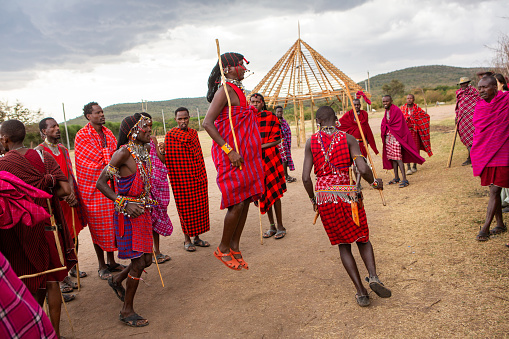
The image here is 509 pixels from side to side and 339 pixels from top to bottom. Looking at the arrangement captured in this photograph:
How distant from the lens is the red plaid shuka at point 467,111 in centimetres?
902

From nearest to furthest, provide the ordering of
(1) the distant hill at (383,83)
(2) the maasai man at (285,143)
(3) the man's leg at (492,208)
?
(3) the man's leg at (492,208), (2) the maasai man at (285,143), (1) the distant hill at (383,83)

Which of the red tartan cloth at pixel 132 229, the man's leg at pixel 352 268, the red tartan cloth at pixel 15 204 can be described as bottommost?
the man's leg at pixel 352 268

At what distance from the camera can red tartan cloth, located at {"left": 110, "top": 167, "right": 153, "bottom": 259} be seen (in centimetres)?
393

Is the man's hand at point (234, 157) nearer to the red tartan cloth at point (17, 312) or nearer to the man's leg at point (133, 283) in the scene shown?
the man's leg at point (133, 283)

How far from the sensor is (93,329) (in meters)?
4.04

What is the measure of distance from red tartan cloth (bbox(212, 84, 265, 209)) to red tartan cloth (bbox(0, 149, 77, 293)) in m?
1.57

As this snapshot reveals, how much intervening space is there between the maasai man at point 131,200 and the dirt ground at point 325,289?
1.62ft

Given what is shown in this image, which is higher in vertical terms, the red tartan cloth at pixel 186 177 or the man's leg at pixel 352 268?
the red tartan cloth at pixel 186 177

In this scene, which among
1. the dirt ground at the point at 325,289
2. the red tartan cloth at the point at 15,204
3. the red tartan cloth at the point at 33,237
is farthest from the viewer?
the dirt ground at the point at 325,289

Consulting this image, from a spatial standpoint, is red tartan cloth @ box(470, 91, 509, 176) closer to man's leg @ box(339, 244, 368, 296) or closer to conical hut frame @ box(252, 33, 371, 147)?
man's leg @ box(339, 244, 368, 296)

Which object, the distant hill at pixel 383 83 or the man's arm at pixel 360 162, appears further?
the distant hill at pixel 383 83

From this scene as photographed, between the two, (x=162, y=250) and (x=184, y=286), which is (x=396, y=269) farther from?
(x=162, y=250)

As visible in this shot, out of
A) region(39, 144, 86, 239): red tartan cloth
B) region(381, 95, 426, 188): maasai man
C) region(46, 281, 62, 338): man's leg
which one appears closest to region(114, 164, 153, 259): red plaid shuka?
region(46, 281, 62, 338): man's leg

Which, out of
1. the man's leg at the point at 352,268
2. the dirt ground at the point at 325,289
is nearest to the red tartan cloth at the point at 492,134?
the dirt ground at the point at 325,289
